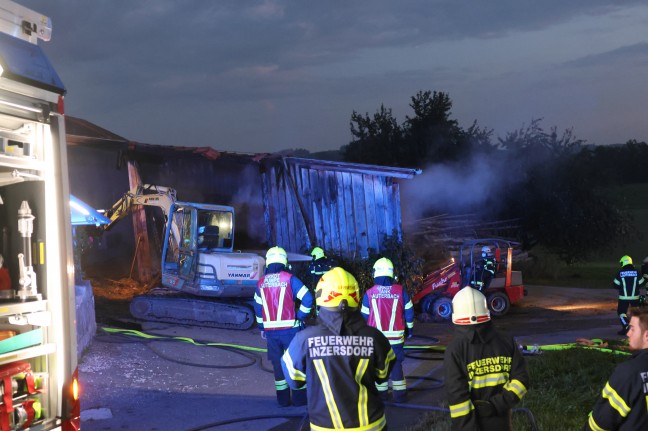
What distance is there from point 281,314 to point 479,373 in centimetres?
437

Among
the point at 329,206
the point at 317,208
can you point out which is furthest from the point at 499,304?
the point at 317,208

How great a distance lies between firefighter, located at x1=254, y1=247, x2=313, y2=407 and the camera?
9.06 m

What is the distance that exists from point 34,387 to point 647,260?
15.4 metres

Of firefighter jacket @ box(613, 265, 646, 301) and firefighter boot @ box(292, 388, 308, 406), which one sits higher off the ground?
firefighter jacket @ box(613, 265, 646, 301)

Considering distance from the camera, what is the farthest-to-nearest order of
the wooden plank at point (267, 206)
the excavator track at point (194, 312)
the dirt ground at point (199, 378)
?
the wooden plank at point (267, 206) < the excavator track at point (194, 312) < the dirt ground at point (199, 378)

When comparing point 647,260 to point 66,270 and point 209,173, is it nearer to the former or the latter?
point 209,173

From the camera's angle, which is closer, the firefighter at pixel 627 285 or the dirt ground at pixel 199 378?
the dirt ground at pixel 199 378

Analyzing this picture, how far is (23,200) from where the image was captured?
14.8 feet

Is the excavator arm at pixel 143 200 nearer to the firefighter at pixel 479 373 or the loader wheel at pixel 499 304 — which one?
the loader wheel at pixel 499 304

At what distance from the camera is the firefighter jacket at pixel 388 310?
9258 mm

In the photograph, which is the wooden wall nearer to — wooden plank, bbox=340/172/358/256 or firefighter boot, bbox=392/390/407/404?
wooden plank, bbox=340/172/358/256

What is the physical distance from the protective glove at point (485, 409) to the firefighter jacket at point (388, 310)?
4.18 meters

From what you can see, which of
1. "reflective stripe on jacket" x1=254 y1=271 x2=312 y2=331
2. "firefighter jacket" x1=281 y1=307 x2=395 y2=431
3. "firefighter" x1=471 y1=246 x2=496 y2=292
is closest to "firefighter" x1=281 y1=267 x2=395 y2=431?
"firefighter jacket" x1=281 y1=307 x2=395 y2=431

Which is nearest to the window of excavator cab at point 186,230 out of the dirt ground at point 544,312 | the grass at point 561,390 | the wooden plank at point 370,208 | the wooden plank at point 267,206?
the dirt ground at point 544,312
